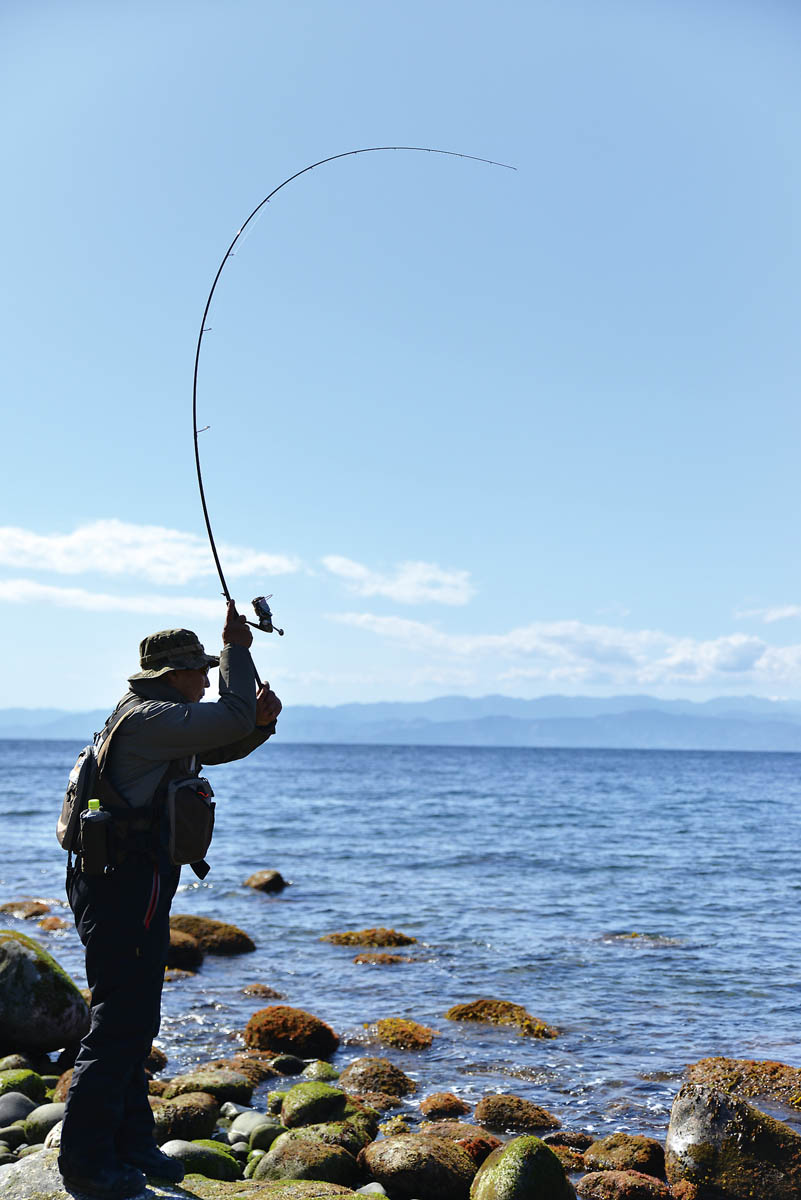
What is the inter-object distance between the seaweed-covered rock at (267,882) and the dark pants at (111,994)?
17.1 m

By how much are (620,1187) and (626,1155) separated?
0.51 meters

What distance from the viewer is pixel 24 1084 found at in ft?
26.9

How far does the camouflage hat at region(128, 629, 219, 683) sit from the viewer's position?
4.61 meters

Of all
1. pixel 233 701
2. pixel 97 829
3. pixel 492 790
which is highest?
pixel 233 701

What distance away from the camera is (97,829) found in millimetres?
4184

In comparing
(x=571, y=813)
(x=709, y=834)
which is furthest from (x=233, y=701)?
(x=571, y=813)

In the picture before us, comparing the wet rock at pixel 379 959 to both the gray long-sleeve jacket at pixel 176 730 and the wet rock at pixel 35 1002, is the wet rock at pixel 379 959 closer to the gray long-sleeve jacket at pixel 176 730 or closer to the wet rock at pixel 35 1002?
the wet rock at pixel 35 1002

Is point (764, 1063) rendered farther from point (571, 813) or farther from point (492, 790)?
point (492, 790)

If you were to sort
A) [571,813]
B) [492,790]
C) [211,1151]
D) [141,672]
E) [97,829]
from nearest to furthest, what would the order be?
[97,829], [141,672], [211,1151], [571,813], [492,790]

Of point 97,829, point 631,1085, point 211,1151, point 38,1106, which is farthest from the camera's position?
point 631,1085

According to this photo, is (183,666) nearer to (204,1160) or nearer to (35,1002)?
(204,1160)

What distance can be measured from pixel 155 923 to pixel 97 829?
54cm

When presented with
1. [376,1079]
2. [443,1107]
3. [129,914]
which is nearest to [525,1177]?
[443,1107]

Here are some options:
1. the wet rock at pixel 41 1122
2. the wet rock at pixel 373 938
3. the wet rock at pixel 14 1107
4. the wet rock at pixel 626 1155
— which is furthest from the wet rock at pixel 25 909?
the wet rock at pixel 626 1155
